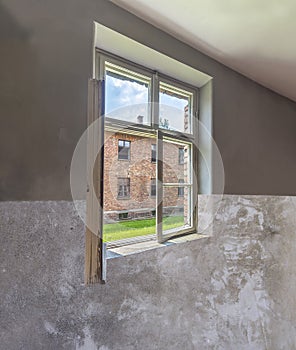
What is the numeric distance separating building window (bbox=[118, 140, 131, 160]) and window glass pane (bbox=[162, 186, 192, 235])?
0.39 m

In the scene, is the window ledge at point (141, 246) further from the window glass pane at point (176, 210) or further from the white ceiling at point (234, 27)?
the white ceiling at point (234, 27)

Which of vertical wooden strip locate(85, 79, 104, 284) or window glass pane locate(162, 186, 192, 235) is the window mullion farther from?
vertical wooden strip locate(85, 79, 104, 284)

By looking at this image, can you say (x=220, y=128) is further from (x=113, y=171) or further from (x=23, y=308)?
(x=23, y=308)

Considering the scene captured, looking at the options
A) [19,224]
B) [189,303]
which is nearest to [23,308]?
[19,224]

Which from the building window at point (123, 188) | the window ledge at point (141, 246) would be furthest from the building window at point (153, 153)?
the window ledge at point (141, 246)

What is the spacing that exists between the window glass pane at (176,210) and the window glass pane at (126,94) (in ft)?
1.85

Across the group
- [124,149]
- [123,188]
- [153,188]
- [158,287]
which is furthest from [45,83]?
[158,287]

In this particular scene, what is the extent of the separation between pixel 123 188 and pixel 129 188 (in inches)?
1.9

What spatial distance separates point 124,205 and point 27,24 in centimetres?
107

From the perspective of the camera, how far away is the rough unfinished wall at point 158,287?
104 cm

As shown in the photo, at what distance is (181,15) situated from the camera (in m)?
1.47

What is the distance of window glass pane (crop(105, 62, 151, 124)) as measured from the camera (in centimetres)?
156

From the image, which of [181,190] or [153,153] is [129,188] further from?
[181,190]

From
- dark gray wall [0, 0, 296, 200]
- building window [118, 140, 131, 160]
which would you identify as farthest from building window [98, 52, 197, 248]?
dark gray wall [0, 0, 296, 200]
